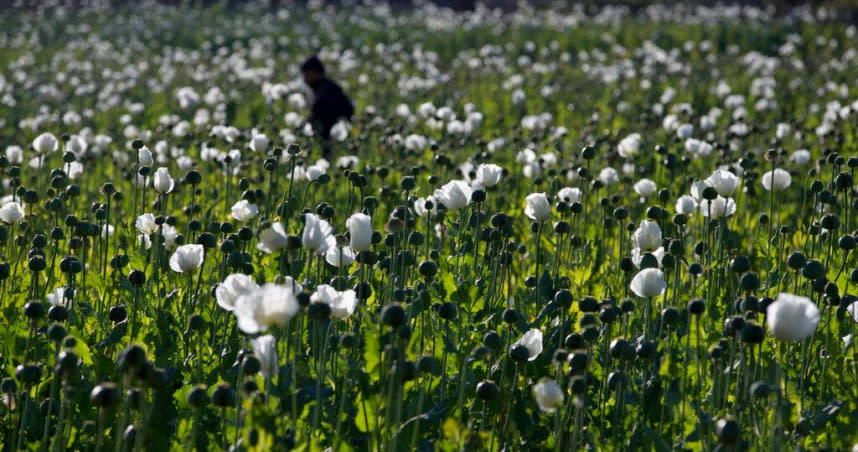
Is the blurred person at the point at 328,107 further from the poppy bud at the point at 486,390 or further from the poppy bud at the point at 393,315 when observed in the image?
the poppy bud at the point at 393,315

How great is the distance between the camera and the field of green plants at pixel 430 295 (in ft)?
9.84

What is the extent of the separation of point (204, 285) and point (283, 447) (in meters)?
2.24

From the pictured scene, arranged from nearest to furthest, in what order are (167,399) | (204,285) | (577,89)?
(167,399)
(204,285)
(577,89)

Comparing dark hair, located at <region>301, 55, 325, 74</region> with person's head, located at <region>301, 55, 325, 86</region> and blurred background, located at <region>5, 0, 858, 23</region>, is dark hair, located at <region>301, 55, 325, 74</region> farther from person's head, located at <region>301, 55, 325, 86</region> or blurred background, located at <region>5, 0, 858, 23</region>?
blurred background, located at <region>5, 0, 858, 23</region>

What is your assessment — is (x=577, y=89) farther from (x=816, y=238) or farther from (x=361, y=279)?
(x=361, y=279)

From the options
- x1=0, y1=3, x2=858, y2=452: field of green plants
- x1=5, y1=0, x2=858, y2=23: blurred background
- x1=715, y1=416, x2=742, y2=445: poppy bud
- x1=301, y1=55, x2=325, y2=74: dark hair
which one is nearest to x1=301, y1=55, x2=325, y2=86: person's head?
x1=301, y1=55, x2=325, y2=74: dark hair

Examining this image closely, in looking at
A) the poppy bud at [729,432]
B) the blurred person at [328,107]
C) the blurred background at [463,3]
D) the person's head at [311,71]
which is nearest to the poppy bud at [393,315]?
the poppy bud at [729,432]

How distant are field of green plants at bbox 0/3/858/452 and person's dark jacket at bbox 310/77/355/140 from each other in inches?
8.2

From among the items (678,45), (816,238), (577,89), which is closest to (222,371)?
(816,238)

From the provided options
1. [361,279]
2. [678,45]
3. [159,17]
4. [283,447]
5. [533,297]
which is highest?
[283,447]

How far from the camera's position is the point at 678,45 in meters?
18.7

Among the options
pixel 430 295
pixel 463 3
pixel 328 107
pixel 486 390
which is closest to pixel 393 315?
Result: pixel 486 390

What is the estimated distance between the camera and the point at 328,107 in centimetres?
1004

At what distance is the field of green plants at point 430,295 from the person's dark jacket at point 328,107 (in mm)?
209
